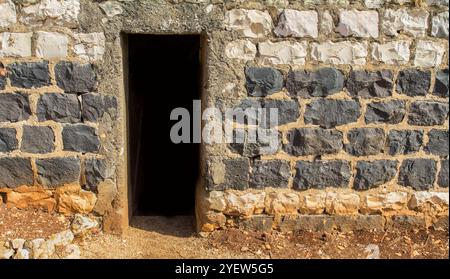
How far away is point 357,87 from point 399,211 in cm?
107

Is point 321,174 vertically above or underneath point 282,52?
underneath

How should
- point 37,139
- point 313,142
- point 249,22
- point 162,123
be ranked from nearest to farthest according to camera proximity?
point 249,22
point 37,139
point 313,142
point 162,123

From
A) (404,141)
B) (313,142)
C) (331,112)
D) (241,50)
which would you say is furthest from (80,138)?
(404,141)

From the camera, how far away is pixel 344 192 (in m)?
3.81

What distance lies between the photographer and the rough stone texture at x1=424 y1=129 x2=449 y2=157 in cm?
379

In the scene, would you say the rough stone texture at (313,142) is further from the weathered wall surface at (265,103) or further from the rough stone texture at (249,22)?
the rough stone texture at (249,22)

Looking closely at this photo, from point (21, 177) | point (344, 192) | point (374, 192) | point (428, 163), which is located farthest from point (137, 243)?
point (428, 163)

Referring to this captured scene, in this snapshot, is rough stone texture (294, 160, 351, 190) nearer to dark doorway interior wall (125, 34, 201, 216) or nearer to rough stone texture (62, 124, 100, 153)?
rough stone texture (62, 124, 100, 153)

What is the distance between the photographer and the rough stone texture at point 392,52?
360 cm

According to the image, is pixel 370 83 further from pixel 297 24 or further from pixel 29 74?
pixel 29 74

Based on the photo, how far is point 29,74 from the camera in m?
3.51

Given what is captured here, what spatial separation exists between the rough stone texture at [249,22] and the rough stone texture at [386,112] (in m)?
0.99

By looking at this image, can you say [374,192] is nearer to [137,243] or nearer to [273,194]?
[273,194]

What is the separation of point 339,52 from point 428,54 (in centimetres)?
69
